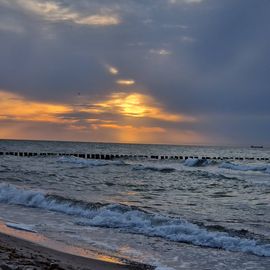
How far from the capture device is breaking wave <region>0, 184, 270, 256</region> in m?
9.66

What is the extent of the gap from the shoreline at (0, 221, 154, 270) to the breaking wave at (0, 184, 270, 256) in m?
2.62

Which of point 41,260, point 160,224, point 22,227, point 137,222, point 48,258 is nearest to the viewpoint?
point 41,260

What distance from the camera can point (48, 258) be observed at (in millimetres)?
7566

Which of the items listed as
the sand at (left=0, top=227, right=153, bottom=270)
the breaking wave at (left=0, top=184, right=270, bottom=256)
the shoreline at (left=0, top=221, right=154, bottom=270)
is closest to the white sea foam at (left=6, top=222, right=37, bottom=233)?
the shoreline at (left=0, top=221, right=154, bottom=270)

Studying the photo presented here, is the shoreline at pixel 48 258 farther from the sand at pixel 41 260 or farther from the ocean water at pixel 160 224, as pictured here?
the ocean water at pixel 160 224

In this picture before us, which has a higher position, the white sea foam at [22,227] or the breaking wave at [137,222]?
the breaking wave at [137,222]

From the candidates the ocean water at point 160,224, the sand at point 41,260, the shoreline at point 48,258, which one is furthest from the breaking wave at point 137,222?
the sand at point 41,260

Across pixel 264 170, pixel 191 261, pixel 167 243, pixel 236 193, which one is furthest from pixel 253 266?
pixel 264 170

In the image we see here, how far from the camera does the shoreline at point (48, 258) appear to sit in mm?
6770

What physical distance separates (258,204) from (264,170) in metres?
27.6

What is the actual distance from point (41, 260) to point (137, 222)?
16.5 ft

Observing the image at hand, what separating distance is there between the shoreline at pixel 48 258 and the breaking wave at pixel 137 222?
262 cm

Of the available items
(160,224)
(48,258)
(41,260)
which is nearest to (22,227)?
(160,224)

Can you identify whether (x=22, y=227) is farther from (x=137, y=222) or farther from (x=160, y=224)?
(x=160, y=224)
